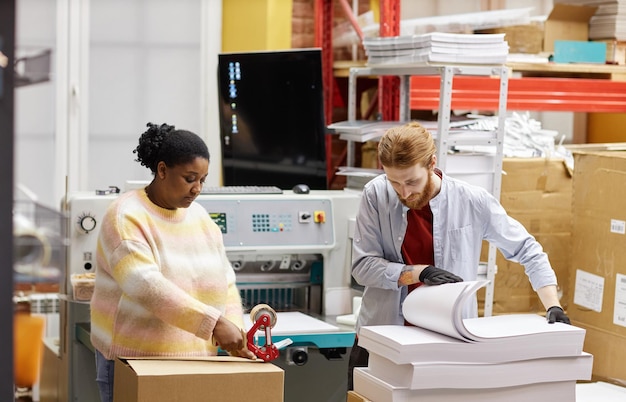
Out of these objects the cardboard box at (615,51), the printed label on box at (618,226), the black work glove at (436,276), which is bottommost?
the black work glove at (436,276)

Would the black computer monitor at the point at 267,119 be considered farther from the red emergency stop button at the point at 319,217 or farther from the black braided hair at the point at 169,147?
the black braided hair at the point at 169,147

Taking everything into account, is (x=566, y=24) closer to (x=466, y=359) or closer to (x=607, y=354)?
(x=607, y=354)

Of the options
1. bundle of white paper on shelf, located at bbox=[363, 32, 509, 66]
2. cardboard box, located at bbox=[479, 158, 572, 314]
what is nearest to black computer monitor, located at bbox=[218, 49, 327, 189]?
bundle of white paper on shelf, located at bbox=[363, 32, 509, 66]

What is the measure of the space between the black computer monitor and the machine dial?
1217 mm

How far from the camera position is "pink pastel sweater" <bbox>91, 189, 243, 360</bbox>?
2.21 m

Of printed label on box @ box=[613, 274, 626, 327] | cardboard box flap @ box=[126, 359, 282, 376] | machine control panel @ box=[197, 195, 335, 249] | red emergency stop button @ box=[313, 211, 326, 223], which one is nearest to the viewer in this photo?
cardboard box flap @ box=[126, 359, 282, 376]

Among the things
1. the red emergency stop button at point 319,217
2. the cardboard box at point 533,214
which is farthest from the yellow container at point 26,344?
the cardboard box at point 533,214

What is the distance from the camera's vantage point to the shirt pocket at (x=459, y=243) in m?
2.41

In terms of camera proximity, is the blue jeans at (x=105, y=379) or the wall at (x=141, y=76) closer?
the blue jeans at (x=105, y=379)

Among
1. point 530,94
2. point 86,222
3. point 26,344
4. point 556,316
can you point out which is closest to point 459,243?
point 556,316

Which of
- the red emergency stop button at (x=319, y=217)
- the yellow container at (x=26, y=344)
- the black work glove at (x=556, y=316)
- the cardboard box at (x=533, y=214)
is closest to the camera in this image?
the yellow container at (x=26, y=344)

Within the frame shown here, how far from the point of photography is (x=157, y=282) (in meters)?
2.20

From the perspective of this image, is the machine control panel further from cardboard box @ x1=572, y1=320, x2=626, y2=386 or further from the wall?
the wall

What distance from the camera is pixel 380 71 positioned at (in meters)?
3.89
